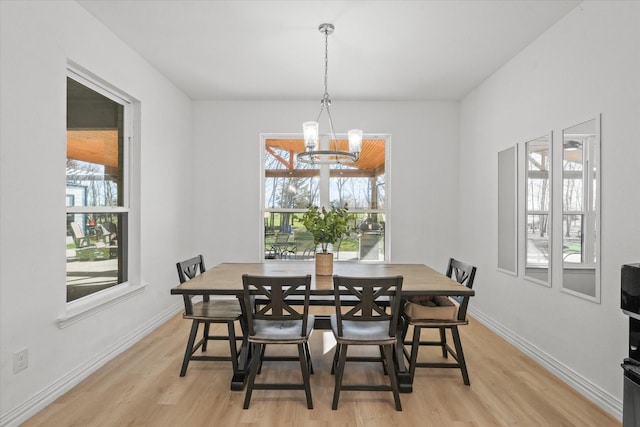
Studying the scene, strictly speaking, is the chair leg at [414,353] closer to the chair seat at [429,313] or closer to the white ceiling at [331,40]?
the chair seat at [429,313]

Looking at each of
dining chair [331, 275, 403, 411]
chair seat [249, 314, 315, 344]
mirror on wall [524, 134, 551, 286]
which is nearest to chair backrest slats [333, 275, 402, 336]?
dining chair [331, 275, 403, 411]

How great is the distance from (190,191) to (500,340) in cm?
414

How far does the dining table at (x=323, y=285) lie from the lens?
8.68 ft

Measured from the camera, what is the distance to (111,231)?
3.57 m

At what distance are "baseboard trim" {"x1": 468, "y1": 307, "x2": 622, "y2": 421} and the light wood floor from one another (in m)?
0.06

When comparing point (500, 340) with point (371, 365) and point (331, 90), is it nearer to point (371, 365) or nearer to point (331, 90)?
point (371, 365)

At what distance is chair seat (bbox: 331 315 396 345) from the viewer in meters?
2.49

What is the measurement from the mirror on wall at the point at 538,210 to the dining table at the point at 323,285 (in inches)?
36.9

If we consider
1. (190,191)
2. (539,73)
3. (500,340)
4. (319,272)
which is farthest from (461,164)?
(190,191)

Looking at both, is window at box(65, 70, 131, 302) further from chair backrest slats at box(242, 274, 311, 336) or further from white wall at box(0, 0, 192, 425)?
chair backrest slats at box(242, 274, 311, 336)

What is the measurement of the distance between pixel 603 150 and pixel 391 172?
9.66ft

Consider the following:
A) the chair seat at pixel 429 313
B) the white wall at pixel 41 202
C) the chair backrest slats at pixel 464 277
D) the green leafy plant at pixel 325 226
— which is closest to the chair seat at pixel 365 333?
the chair seat at pixel 429 313

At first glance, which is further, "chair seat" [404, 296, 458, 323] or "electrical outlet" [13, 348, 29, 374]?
"chair seat" [404, 296, 458, 323]

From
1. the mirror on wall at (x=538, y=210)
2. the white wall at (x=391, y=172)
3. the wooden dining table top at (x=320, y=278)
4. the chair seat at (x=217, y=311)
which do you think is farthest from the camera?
the white wall at (x=391, y=172)
